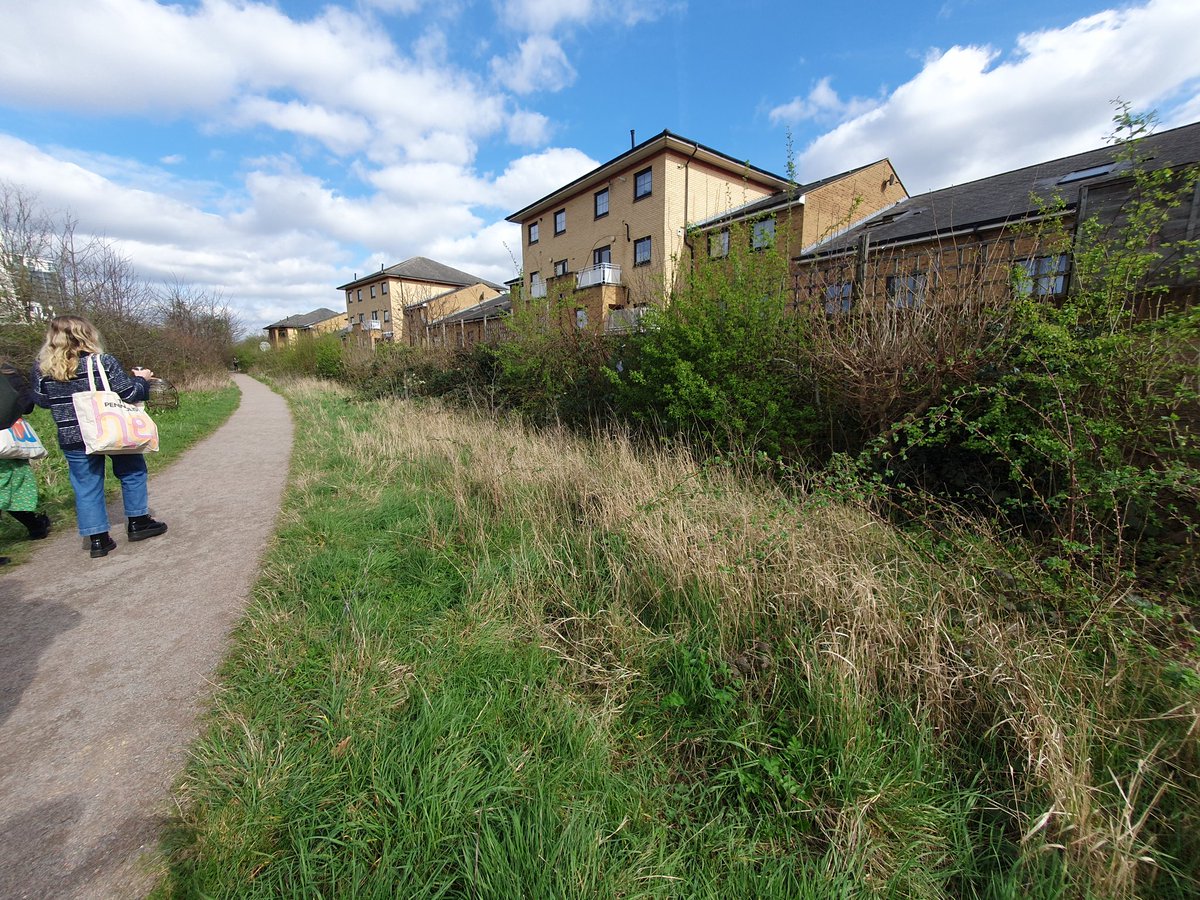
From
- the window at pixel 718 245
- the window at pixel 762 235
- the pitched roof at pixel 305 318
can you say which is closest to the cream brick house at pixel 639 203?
the window at pixel 718 245

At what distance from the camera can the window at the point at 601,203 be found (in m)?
26.4

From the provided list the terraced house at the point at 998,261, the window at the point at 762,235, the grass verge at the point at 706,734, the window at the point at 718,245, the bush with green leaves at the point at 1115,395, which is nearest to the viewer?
the grass verge at the point at 706,734

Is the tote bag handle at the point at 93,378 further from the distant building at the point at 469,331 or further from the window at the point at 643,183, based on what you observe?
the window at the point at 643,183

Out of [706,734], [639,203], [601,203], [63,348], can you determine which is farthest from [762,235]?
[601,203]

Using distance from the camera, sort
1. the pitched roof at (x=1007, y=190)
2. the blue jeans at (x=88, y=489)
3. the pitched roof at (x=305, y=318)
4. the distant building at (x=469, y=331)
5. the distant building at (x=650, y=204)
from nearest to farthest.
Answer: the blue jeans at (x=88, y=489) < the distant building at (x=469, y=331) < the pitched roof at (x=1007, y=190) < the distant building at (x=650, y=204) < the pitched roof at (x=305, y=318)

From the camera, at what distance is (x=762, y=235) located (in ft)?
16.7

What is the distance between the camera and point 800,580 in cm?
258

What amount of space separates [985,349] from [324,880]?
4.66m

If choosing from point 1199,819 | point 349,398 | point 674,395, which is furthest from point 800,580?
point 349,398

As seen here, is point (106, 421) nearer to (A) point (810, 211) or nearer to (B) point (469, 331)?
(B) point (469, 331)

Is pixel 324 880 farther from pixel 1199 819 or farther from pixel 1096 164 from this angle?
pixel 1096 164

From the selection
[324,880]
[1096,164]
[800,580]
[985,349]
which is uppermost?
[1096,164]

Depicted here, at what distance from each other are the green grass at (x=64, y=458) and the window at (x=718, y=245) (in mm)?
6874

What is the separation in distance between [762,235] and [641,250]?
21276 mm
